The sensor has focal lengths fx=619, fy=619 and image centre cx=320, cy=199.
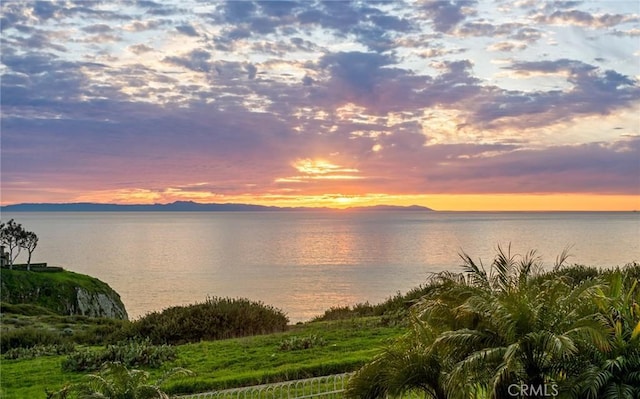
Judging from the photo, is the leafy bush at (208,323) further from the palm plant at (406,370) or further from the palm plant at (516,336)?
the palm plant at (516,336)

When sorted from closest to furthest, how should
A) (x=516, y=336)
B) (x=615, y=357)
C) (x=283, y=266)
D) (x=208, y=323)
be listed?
1. (x=516, y=336)
2. (x=615, y=357)
3. (x=208, y=323)
4. (x=283, y=266)

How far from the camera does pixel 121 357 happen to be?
17.9 m

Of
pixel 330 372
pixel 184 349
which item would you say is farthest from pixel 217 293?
pixel 330 372

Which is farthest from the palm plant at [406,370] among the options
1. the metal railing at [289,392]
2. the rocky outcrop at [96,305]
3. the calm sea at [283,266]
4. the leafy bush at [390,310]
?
the rocky outcrop at [96,305]

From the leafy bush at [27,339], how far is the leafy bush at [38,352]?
2.26m

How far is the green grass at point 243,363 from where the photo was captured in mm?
15195

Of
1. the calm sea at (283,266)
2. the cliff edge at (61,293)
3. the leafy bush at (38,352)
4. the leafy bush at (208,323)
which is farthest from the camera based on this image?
the calm sea at (283,266)

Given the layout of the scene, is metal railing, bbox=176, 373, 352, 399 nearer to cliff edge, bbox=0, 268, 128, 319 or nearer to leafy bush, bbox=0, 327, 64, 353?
leafy bush, bbox=0, 327, 64, 353

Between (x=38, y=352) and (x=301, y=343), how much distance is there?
898 centimetres

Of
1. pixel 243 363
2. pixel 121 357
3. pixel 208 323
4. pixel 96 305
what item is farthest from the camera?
pixel 96 305

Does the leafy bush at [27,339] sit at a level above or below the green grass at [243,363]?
below

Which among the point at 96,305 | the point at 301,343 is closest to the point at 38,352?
the point at 301,343

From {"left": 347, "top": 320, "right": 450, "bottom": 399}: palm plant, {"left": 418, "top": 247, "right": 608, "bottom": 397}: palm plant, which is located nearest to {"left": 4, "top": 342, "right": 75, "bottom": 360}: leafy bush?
{"left": 347, "top": 320, "right": 450, "bottom": 399}: palm plant

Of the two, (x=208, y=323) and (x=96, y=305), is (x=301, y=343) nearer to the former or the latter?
(x=208, y=323)
